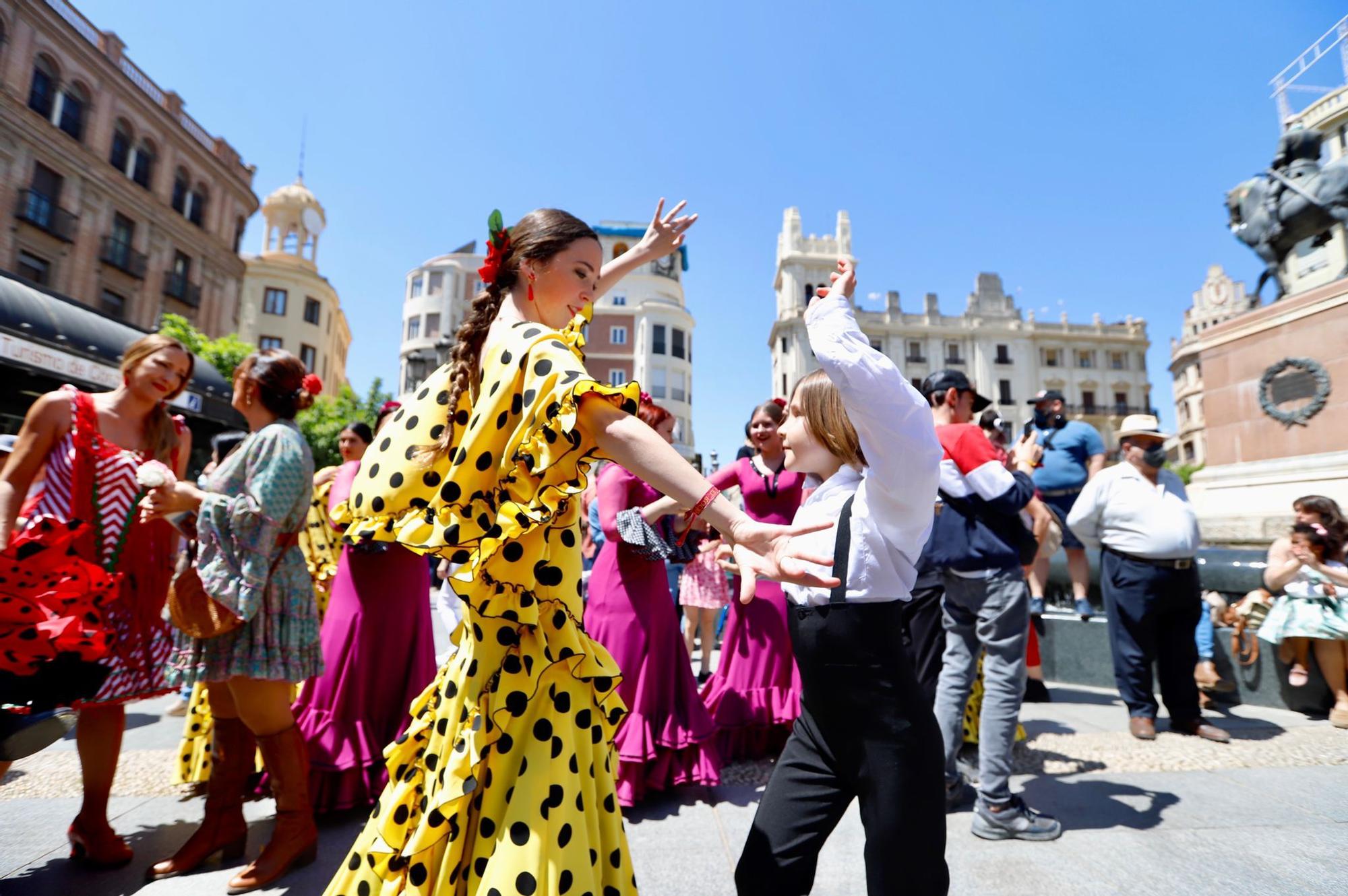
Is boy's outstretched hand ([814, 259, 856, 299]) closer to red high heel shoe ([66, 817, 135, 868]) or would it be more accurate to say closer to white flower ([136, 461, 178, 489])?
white flower ([136, 461, 178, 489])

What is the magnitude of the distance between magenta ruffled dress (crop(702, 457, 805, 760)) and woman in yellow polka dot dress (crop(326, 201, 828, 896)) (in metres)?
2.29

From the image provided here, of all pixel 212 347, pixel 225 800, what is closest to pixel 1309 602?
pixel 225 800

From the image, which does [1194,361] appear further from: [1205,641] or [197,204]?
[197,204]

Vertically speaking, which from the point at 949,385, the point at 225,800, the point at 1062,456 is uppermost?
the point at 1062,456

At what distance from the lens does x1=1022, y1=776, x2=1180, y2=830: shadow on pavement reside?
2951 mm

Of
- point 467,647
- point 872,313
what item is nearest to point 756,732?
point 467,647

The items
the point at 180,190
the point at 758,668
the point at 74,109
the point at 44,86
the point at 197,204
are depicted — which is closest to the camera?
the point at 758,668

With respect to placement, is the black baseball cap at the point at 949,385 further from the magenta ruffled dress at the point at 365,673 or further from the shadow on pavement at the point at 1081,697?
the shadow on pavement at the point at 1081,697

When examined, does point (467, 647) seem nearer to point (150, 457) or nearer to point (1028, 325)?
point (150, 457)

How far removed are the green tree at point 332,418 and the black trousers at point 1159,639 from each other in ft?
95.5

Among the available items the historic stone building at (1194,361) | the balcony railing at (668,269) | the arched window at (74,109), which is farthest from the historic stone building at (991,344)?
the arched window at (74,109)

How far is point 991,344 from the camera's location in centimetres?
5712

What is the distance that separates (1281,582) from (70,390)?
7114mm

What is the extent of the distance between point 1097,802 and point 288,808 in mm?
3504
